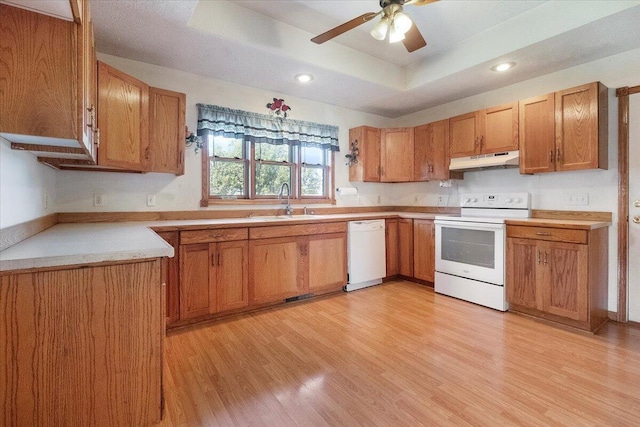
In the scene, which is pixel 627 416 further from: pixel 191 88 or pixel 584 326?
pixel 191 88

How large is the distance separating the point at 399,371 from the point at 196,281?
1806 mm

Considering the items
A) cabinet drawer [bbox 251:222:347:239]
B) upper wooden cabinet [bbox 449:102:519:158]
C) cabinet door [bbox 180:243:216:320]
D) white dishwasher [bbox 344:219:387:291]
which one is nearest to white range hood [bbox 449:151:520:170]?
upper wooden cabinet [bbox 449:102:519:158]

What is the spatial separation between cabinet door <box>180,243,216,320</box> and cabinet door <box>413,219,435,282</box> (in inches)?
99.0

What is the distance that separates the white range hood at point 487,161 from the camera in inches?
125

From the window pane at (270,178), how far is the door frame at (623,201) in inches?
131

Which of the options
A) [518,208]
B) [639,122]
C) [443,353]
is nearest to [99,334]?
[443,353]

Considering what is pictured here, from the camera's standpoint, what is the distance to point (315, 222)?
337 cm

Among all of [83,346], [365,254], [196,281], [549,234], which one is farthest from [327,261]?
[83,346]

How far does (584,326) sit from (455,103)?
288 cm

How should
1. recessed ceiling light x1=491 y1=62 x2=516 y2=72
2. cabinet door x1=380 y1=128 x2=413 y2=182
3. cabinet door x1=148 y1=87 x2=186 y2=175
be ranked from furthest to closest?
cabinet door x1=380 y1=128 x2=413 y2=182, recessed ceiling light x1=491 y1=62 x2=516 y2=72, cabinet door x1=148 y1=87 x2=186 y2=175

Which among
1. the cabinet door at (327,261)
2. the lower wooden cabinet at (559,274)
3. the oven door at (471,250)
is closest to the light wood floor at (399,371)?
the lower wooden cabinet at (559,274)

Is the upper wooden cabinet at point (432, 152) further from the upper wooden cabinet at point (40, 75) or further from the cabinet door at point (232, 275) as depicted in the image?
the upper wooden cabinet at point (40, 75)

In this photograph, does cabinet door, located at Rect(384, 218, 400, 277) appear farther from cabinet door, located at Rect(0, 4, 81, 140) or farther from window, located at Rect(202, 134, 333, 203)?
cabinet door, located at Rect(0, 4, 81, 140)

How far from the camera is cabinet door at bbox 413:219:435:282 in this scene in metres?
3.76
